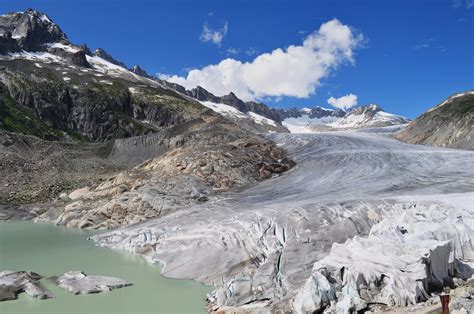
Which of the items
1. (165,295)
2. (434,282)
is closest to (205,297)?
(165,295)

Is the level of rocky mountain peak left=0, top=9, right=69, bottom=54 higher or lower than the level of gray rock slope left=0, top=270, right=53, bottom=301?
higher

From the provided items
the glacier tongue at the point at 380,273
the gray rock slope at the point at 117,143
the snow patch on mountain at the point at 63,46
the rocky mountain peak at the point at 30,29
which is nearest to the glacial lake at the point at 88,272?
the glacier tongue at the point at 380,273

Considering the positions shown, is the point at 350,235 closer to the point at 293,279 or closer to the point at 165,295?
the point at 293,279

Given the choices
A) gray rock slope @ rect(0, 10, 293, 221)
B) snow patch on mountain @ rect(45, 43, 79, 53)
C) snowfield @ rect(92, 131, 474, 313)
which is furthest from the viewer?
snow patch on mountain @ rect(45, 43, 79, 53)

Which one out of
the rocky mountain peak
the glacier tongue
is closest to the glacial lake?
the glacier tongue

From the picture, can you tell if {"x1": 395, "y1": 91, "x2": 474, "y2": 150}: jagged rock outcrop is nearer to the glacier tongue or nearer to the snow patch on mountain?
the glacier tongue

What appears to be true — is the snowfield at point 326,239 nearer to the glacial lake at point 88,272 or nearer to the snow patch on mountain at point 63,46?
the glacial lake at point 88,272
